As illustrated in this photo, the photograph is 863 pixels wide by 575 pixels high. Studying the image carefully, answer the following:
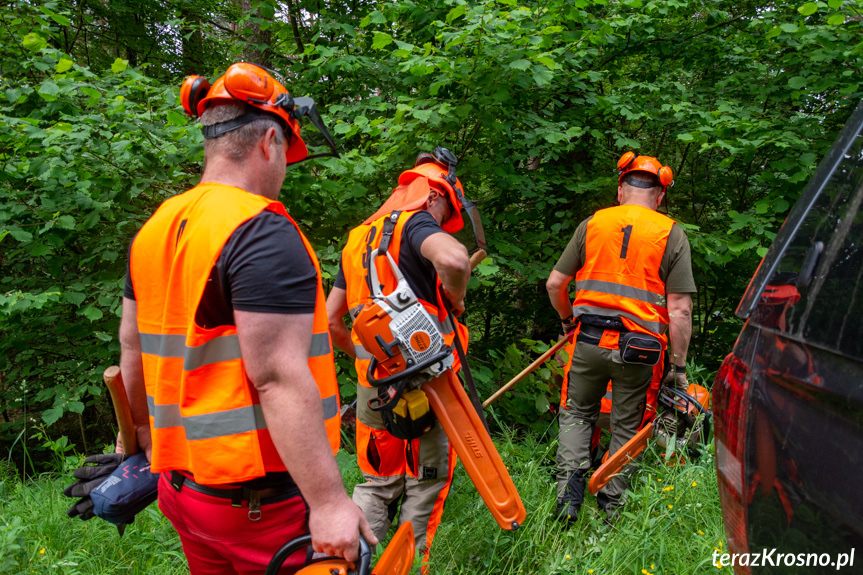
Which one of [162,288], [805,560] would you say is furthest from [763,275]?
[162,288]

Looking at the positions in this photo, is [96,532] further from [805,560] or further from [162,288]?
[805,560]

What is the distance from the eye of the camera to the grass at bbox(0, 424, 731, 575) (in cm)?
230

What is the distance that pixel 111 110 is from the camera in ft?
10.5

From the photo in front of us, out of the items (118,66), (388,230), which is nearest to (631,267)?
(388,230)

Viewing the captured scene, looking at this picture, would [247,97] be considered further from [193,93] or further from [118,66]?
[118,66]

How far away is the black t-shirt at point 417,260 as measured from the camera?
249 cm

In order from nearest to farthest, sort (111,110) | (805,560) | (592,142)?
(805,560)
(111,110)
(592,142)

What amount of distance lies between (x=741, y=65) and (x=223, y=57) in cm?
664

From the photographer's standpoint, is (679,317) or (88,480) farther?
(679,317)

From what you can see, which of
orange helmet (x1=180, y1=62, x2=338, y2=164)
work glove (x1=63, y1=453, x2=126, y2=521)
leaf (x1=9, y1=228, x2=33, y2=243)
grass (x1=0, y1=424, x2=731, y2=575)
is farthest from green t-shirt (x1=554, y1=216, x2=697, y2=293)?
leaf (x1=9, y1=228, x2=33, y2=243)

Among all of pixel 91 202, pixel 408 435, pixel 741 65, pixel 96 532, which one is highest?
pixel 741 65

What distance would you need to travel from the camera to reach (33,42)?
345 centimetres

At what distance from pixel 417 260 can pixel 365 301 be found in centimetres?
33

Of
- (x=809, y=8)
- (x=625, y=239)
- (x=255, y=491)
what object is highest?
(x=809, y=8)
